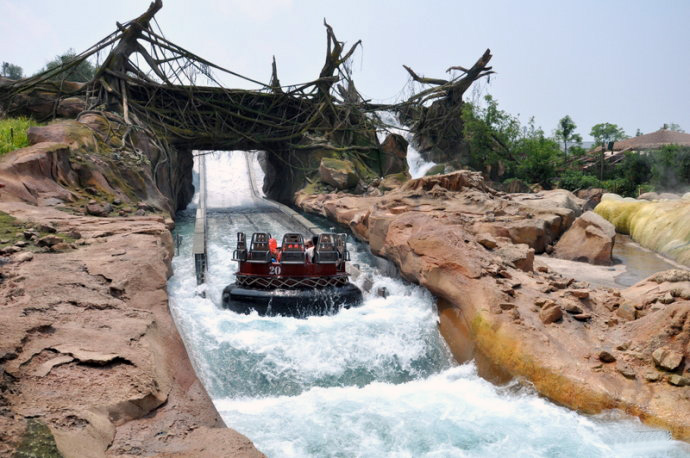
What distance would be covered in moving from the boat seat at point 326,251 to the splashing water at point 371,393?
31.5 inches

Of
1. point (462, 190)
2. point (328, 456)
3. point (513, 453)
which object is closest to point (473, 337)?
point (513, 453)

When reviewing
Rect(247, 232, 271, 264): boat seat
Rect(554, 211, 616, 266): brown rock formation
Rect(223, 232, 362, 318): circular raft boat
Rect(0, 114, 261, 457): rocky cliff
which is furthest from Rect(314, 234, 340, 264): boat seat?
Rect(554, 211, 616, 266): brown rock formation

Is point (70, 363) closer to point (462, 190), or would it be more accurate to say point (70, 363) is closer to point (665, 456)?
point (665, 456)

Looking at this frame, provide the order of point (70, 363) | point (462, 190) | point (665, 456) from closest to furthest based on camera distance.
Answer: point (70, 363), point (665, 456), point (462, 190)

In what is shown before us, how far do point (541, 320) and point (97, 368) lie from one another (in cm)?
439

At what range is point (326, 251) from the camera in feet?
27.1

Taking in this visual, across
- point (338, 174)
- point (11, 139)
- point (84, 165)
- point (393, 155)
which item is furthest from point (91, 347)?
point (393, 155)

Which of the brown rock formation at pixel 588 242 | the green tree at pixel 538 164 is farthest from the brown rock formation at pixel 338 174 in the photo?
the green tree at pixel 538 164

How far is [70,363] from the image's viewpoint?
10.2 ft

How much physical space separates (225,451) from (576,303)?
15.1 feet

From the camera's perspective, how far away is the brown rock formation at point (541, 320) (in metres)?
4.81

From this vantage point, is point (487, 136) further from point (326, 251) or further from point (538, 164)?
point (326, 251)

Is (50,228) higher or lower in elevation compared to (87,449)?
higher

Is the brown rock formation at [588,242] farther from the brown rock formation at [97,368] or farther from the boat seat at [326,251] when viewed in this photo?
the brown rock formation at [97,368]
